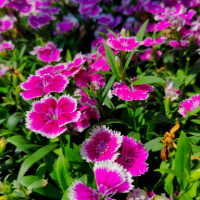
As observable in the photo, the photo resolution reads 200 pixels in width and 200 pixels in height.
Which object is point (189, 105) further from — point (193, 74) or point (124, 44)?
point (124, 44)

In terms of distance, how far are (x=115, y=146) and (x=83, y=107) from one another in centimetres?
34

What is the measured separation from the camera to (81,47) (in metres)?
2.67

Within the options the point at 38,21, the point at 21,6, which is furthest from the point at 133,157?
the point at 21,6

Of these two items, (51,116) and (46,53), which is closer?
(51,116)

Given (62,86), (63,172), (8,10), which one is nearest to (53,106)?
(62,86)

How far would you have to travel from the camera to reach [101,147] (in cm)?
112

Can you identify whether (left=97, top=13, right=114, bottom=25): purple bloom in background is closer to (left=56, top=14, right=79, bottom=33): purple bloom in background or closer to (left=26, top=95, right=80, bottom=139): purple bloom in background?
(left=56, top=14, right=79, bottom=33): purple bloom in background

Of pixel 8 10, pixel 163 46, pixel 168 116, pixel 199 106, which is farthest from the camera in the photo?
pixel 8 10

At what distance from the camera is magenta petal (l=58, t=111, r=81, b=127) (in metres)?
1.06

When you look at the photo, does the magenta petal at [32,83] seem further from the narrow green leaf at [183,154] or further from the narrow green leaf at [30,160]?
the narrow green leaf at [183,154]

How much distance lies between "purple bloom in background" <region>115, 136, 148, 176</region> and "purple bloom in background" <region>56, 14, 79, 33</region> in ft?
5.72

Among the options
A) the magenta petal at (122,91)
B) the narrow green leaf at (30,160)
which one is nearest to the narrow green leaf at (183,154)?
the magenta petal at (122,91)

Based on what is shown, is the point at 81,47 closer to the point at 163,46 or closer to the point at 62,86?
the point at 163,46

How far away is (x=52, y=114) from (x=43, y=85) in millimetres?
252
